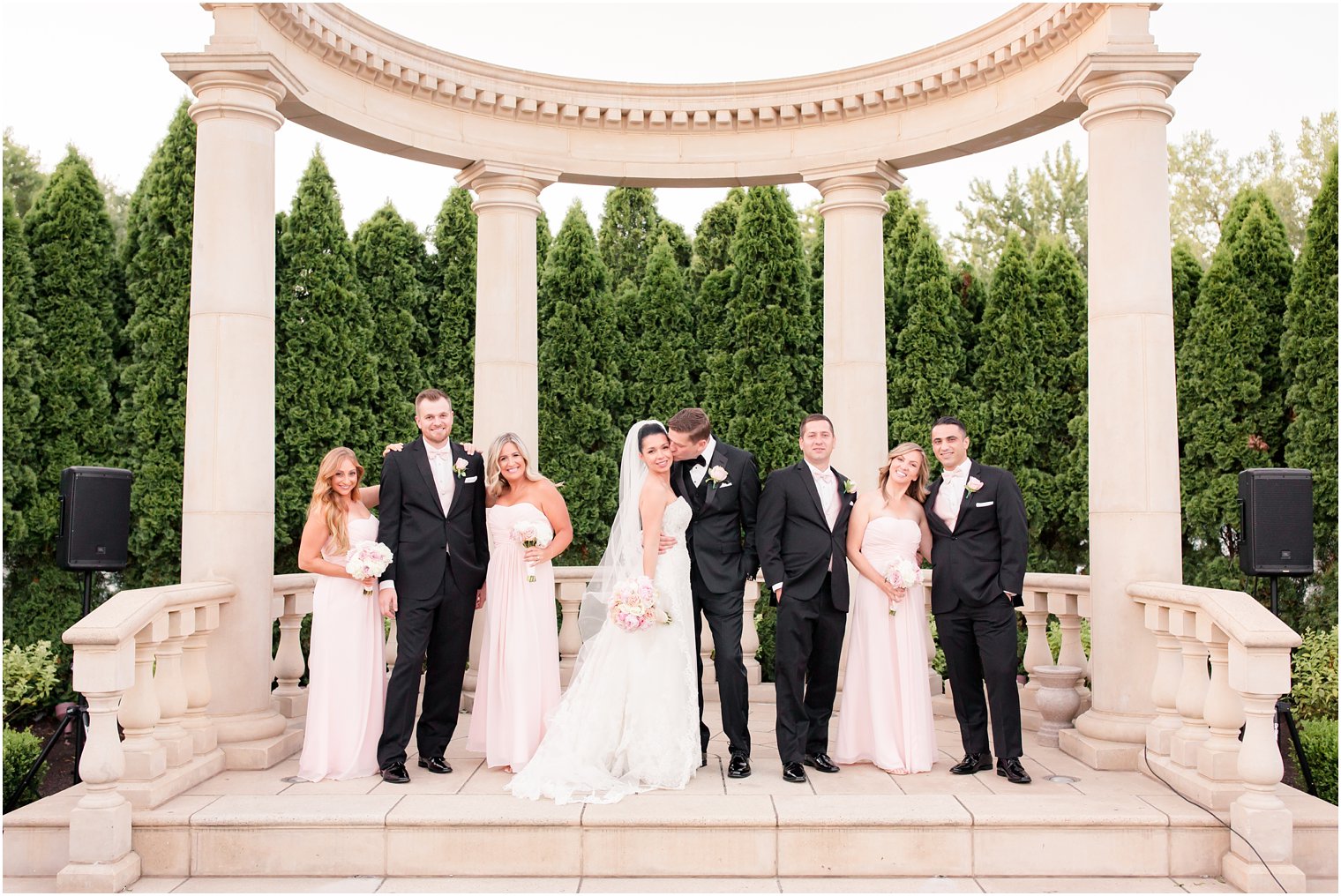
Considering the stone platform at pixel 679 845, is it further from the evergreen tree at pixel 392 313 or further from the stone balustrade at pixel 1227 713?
the evergreen tree at pixel 392 313

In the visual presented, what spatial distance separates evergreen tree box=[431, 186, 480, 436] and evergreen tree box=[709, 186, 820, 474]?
3.67m

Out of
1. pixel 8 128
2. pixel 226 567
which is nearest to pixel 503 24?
pixel 226 567

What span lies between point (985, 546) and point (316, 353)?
978cm

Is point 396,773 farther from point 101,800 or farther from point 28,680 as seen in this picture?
point 28,680

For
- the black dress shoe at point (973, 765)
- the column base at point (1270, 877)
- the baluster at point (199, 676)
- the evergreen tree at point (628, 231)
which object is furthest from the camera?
the evergreen tree at point (628, 231)

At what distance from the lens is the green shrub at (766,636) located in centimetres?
1275

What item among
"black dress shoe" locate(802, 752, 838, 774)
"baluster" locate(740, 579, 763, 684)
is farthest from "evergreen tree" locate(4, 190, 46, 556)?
"black dress shoe" locate(802, 752, 838, 774)

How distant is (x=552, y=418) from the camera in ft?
48.4

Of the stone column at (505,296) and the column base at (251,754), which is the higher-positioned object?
the stone column at (505,296)

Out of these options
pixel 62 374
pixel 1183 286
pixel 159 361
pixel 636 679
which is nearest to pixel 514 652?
pixel 636 679

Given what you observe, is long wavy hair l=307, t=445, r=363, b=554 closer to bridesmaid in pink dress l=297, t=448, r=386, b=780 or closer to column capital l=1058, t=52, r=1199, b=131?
bridesmaid in pink dress l=297, t=448, r=386, b=780

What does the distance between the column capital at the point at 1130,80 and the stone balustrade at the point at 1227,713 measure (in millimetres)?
3690

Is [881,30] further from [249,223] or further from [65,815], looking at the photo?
[65,815]

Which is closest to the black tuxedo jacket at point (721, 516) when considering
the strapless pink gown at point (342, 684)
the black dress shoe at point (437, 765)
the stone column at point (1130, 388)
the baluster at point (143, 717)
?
the black dress shoe at point (437, 765)
